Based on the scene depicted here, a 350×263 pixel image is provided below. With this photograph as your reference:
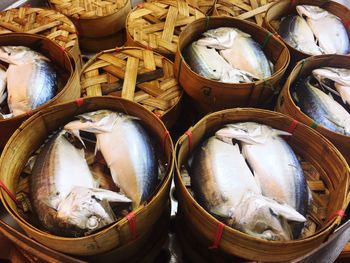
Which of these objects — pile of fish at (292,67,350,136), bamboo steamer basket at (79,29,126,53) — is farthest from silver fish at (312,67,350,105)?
bamboo steamer basket at (79,29,126,53)

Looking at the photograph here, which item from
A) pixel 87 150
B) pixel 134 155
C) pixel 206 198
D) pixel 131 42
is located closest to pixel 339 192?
pixel 206 198

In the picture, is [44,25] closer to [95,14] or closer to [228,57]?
[95,14]

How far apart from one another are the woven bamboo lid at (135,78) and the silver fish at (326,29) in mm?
1054

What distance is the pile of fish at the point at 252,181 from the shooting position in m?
1.23

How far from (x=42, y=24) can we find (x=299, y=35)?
177 cm

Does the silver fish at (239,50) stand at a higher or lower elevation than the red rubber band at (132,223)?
higher

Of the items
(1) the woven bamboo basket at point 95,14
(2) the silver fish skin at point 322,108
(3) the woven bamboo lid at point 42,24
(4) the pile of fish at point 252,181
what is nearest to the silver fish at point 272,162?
(4) the pile of fish at point 252,181

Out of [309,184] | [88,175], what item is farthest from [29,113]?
[309,184]

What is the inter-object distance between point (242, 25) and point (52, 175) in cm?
151

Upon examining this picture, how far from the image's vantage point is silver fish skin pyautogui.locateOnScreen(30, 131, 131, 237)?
1175 mm

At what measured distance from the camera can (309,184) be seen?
60.1 inches

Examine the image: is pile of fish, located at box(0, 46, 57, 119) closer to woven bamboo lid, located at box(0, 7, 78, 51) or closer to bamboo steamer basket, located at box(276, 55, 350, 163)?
woven bamboo lid, located at box(0, 7, 78, 51)

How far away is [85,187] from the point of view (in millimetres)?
1278

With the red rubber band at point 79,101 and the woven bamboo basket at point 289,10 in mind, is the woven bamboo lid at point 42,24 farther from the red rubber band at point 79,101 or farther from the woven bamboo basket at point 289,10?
the woven bamboo basket at point 289,10
